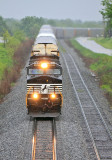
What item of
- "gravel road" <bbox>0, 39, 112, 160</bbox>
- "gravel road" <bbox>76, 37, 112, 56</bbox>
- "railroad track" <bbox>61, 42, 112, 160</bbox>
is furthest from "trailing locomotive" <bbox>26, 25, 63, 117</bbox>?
"gravel road" <bbox>76, 37, 112, 56</bbox>

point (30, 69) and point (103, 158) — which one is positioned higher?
point (30, 69)

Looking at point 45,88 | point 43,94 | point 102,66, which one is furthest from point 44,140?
point 102,66

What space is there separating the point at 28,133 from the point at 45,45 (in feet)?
39.6

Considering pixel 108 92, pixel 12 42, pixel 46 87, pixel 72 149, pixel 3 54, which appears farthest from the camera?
pixel 12 42

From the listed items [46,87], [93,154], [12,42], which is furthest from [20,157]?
[12,42]

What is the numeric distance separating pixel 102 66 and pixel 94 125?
17715mm

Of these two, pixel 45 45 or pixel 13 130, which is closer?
pixel 13 130

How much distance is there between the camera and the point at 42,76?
59.5 feet

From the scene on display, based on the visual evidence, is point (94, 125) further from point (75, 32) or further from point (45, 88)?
point (75, 32)

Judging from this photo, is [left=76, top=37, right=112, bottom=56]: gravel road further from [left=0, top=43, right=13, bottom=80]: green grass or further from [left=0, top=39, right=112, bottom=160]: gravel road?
[left=0, top=39, right=112, bottom=160]: gravel road

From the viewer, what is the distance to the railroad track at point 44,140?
14.1 meters

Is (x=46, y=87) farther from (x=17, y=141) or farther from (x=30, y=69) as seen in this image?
(x=17, y=141)

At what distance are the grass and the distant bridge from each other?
77.0 ft

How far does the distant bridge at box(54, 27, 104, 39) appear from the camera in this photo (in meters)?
72.9
